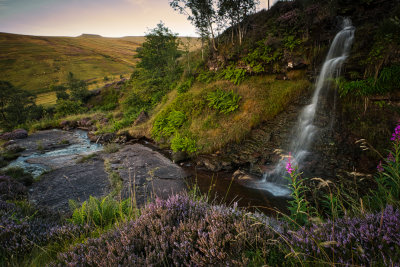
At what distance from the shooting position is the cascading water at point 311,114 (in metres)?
6.79

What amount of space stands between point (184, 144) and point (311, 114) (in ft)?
22.1

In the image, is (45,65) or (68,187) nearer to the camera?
(68,187)

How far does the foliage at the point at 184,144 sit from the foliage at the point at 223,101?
2.78 metres

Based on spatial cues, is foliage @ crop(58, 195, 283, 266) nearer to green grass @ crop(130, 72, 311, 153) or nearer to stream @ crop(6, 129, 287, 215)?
stream @ crop(6, 129, 287, 215)

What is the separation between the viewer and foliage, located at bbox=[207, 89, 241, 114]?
33.5 ft

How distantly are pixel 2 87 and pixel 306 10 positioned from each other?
33724 mm

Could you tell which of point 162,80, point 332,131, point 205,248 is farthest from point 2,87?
point 332,131

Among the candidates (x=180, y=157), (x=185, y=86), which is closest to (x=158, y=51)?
(x=185, y=86)

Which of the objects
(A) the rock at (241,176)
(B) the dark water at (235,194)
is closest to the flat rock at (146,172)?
(B) the dark water at (235,194)

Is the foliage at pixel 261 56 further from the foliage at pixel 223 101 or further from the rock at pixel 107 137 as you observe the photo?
the rock at pixel 107 137

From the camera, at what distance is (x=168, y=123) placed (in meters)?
12.0

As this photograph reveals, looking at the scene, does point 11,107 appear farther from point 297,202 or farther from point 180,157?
point 297,202

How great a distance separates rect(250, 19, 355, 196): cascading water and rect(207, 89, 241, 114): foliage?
3.74m

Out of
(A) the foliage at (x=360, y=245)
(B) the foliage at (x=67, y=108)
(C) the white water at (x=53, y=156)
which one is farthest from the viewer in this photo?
(B) the foliage at (x=67, y=108)
